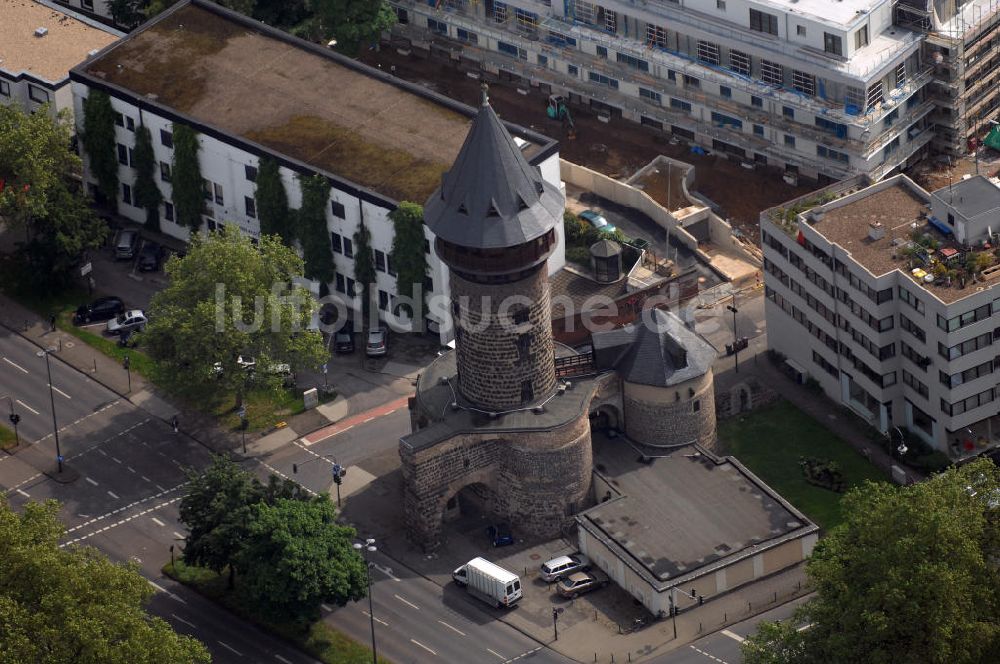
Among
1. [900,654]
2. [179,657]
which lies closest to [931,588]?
[900,654]

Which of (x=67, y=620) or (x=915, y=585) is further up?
(x=915, y=585)

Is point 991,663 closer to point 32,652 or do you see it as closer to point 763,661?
point 763,661

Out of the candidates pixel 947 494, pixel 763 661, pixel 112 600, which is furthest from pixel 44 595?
pixel 947 494

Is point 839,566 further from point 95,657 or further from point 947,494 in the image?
point 95,657

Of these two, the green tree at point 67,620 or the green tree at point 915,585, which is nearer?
the green tree at point 915,585

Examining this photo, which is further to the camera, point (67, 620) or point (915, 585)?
point (67, 620)

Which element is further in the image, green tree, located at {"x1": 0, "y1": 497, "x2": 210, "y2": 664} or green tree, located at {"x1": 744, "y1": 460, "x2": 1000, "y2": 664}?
green tree, located at {"x1": 0, "y1": 497, "x2": 210, "y2": 664}
